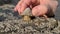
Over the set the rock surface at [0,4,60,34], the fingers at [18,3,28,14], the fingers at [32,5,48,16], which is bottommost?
the rock surface at [0,4,60,34]

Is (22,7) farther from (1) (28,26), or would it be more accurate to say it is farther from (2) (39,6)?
(1) (28,26)

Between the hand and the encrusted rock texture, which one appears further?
the hand

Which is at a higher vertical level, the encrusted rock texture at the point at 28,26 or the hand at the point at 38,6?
the hand at the point at 38,6

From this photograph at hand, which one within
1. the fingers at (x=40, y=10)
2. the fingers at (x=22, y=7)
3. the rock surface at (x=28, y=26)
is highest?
the fingers at (x=22, y=7)

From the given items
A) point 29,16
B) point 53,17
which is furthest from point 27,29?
point 53,17

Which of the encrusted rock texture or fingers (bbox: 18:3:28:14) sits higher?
fingers (bbox: 18:3:28:14)

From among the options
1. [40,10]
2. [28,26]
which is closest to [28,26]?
[28,26]

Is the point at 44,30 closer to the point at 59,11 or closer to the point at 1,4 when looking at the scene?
the point at 59,11
